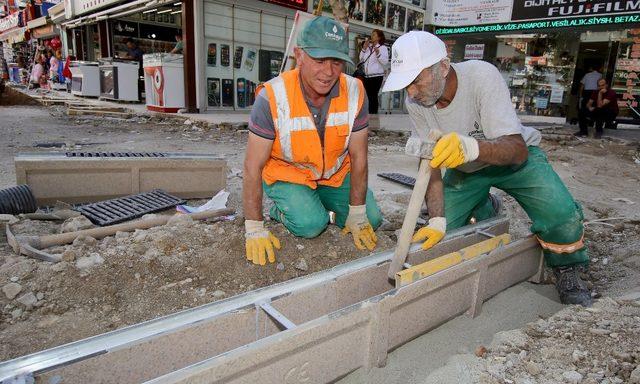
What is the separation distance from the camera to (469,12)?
42.7 feet

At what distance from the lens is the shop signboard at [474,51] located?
13.5 meters

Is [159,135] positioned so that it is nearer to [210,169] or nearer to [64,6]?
[210,169]

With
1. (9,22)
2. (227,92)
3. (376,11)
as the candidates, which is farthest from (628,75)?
(9,22)

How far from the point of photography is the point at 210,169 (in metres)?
3.85

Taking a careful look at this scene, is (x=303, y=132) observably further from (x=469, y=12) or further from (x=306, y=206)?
(x=469, y=12)

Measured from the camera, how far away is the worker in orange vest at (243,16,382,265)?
7.87 feet

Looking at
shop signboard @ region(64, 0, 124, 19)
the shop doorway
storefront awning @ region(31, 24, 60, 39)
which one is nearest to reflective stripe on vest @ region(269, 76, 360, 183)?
the shop doorway

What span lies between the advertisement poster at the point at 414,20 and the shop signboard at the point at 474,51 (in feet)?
7.09

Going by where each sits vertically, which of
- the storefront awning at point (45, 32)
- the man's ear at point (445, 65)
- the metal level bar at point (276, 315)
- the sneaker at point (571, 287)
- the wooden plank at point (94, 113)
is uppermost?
the storefront awning at point (45, 32)

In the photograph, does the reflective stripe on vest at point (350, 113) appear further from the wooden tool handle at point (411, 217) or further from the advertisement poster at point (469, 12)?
the advertisement poster at point (469, 12)

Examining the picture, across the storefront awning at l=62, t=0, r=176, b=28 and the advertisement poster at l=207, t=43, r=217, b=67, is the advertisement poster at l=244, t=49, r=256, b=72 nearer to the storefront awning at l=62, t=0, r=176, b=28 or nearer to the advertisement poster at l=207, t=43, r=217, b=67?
the advertisement poster at l=207, t=43, r=217, b=67

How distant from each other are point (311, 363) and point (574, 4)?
517 inches

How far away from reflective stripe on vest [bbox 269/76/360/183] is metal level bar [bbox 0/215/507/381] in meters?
0.95

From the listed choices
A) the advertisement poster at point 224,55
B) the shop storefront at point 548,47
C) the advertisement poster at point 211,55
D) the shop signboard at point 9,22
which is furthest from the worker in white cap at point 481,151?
the shop signboard at point 9,22
